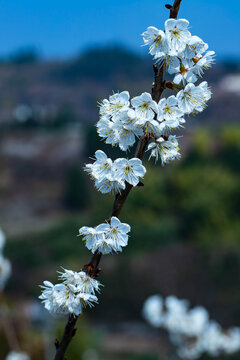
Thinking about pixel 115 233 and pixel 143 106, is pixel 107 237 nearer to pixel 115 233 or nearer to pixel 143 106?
pixel 115 233

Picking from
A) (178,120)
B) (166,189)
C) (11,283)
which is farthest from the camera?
(166,189)

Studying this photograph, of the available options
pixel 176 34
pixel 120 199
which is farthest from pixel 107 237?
pixel 176 34

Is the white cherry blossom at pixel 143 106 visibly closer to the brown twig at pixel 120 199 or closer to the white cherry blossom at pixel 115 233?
the brown twig at pixel 120 199

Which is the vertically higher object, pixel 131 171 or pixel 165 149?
pixel 165 149

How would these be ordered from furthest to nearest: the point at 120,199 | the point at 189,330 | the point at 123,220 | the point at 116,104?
A: the point at 123,220 → the point at 189,330 → the point at 116,104 → the point at 120,199

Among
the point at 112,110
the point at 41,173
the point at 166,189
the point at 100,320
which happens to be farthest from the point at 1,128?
the point at 112,110

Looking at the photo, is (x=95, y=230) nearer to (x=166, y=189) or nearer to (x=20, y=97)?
(x=166, y=189)
